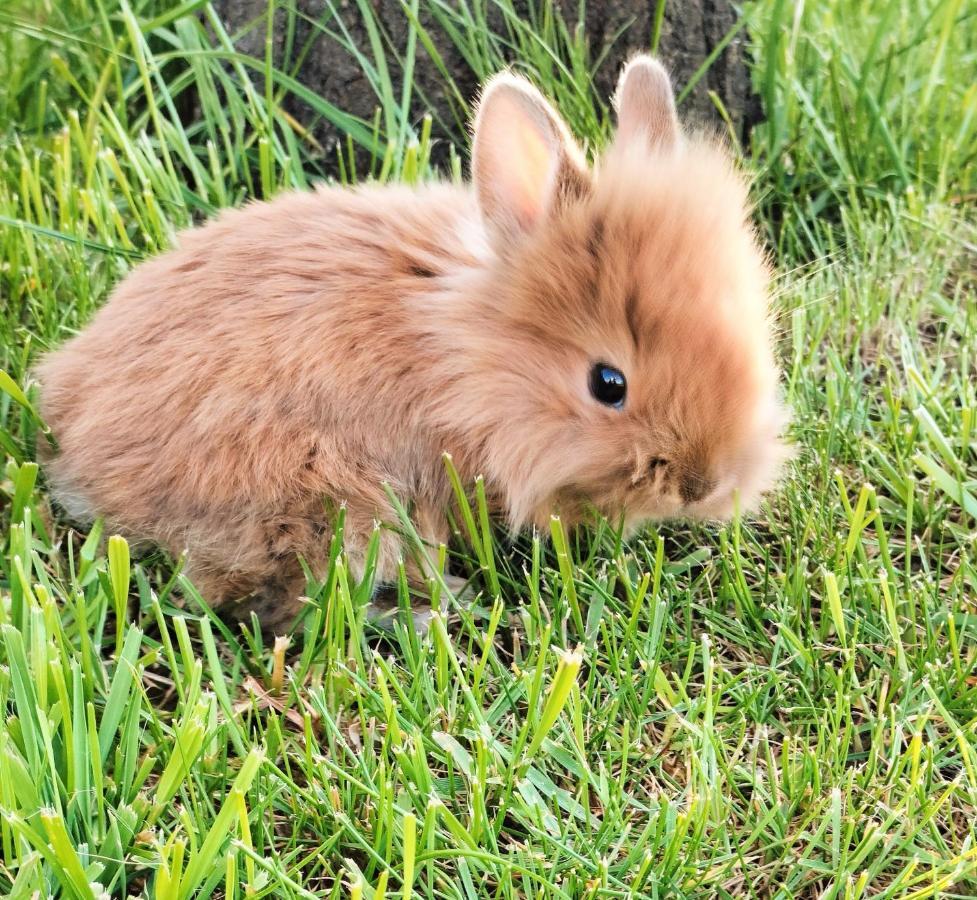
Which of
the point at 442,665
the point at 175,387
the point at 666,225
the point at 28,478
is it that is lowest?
the point at 442,665

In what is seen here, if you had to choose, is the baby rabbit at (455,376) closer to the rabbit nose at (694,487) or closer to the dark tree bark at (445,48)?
the rabbit nose at (694,487)

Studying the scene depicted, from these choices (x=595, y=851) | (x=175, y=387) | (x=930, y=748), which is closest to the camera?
(x=595, y=851)

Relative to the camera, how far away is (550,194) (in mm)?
2594

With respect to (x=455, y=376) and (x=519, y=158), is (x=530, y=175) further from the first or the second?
(x=455, y=376)

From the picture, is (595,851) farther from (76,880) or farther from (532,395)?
(532,395)

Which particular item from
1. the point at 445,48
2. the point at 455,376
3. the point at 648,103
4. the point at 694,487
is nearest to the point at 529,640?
the point at 694,487

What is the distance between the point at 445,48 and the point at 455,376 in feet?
5.07

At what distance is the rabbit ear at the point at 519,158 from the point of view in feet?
8.28

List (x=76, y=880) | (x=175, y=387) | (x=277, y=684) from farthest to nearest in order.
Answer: (x=175, y=387), (x=277, y=684), (x=76, y=880)

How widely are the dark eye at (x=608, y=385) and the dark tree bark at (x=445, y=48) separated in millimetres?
1433

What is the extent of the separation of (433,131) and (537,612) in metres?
1.97

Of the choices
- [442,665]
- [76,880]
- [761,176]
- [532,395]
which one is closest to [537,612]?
[442,665]

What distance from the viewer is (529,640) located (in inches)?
96.6

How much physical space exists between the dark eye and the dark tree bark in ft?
4.70
